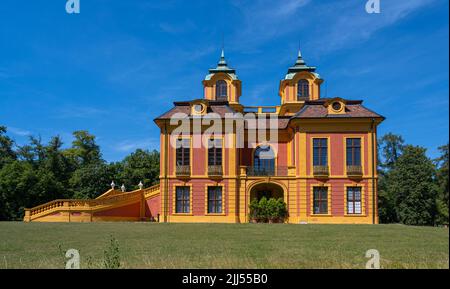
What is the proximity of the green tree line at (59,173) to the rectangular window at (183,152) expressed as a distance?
13.7 meters

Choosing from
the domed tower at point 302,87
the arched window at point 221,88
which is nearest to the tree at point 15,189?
the arched window at point 221,88

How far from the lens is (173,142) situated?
1348 inches

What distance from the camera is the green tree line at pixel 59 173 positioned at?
38031mm

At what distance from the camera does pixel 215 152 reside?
33938mm

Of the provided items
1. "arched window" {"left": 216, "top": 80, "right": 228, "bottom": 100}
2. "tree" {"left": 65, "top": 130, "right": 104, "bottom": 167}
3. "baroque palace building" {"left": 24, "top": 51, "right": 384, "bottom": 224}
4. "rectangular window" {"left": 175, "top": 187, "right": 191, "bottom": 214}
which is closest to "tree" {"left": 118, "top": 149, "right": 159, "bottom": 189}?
"tree" {"left": 65, "top": 130, "right": 104, "bottom": 167}

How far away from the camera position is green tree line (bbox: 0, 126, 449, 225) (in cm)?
Result: 3841

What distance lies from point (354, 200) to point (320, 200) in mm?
2425

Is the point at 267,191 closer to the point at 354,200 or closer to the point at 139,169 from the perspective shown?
the point at 354,200

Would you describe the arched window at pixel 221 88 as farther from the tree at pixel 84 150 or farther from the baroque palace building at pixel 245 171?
the tree at pixel 84 150

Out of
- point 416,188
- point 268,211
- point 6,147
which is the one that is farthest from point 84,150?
point 416,188

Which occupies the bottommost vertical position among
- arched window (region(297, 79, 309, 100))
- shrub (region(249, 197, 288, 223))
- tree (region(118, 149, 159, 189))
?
shrub (region(249, 197, 288, 223))

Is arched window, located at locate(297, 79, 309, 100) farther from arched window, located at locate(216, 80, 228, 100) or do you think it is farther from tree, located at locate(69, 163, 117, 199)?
tree, located at locate(69, 163, 117, 199)

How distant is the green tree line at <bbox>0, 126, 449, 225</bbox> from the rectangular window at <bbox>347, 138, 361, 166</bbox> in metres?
7.97
